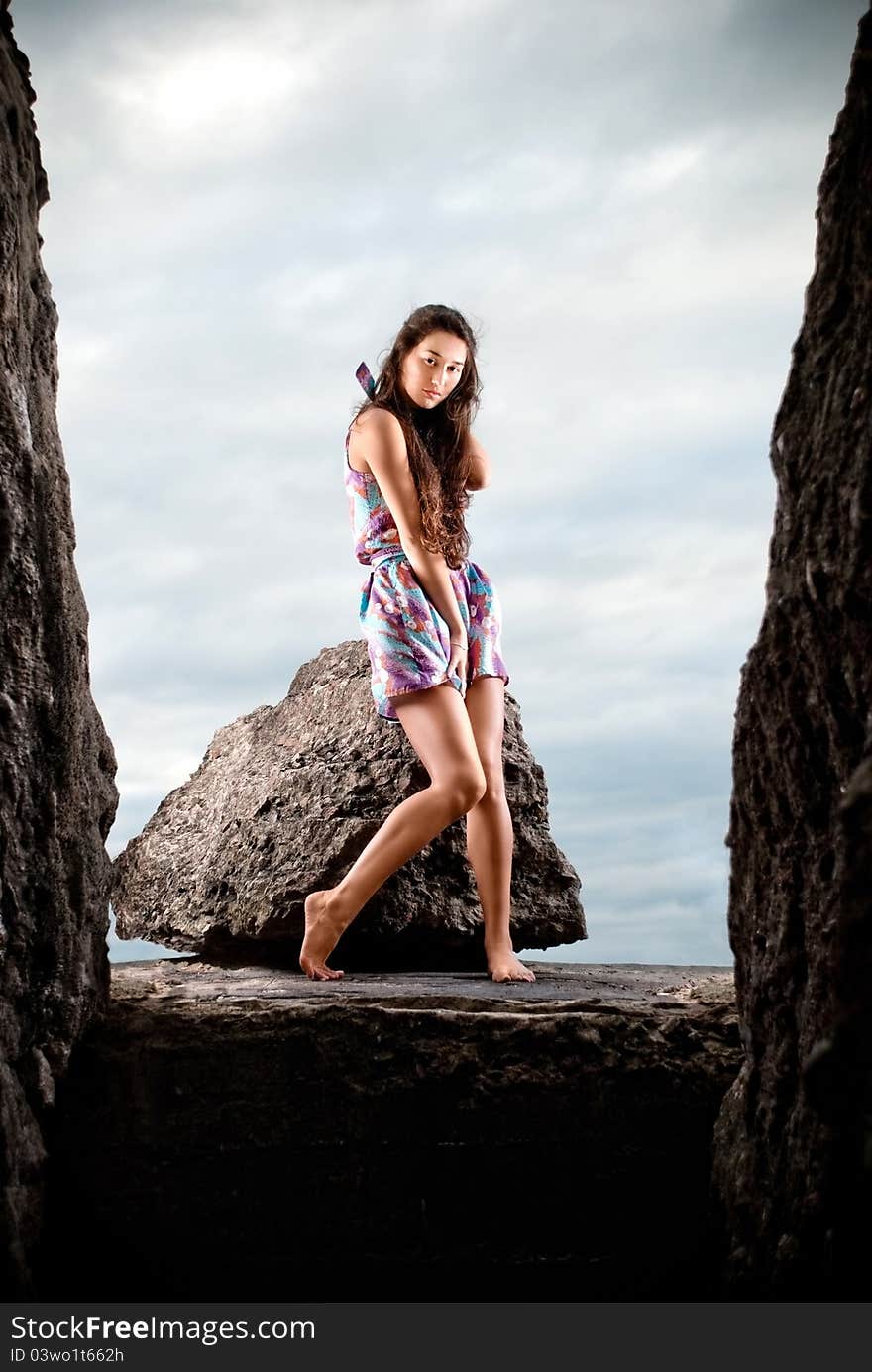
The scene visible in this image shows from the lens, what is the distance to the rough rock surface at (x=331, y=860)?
13.9 ft

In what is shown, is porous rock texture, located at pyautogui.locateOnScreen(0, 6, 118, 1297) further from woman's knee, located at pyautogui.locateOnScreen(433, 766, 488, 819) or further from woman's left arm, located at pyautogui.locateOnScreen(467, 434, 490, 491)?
woman's left arm, located at pyautogui.locateOnScreen(467, 434, 490, 491)

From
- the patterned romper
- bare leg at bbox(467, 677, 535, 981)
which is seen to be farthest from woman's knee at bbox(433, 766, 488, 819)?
the patterned romper

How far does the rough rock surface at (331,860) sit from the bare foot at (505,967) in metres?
0.29

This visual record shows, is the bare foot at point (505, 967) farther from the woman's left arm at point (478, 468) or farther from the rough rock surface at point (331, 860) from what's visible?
the woman's left arm at point (478, 468)

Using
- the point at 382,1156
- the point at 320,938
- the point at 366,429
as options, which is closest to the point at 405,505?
the point at 366,429

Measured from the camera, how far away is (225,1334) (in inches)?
108

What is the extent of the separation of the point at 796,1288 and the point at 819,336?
181 centimetres

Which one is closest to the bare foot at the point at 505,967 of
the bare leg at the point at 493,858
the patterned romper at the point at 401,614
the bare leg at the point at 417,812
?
the bare leg at the point at 493,858

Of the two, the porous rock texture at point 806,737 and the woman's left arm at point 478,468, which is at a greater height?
the woman's left arm at point 478,468

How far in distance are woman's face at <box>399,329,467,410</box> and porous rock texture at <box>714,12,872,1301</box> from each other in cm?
170

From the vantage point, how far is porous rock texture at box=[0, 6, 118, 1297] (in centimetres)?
291

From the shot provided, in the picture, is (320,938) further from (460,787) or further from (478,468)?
(478,468)

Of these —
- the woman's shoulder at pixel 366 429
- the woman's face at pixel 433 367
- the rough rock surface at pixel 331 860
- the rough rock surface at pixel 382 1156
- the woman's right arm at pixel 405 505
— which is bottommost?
the rough rock surface at pixel 382 1156

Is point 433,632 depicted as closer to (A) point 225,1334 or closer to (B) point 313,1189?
(B) point 313,1189
